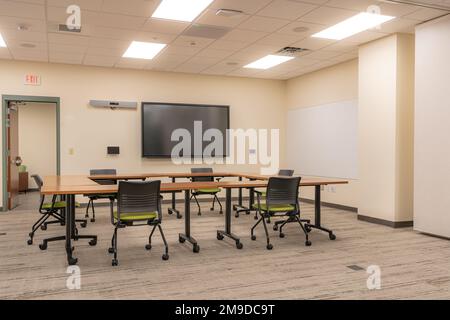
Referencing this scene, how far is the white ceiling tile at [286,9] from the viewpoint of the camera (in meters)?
4.77

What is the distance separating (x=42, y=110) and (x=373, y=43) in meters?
9.54

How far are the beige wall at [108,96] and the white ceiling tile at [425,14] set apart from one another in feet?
15.6

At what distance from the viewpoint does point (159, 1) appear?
4.74 meters

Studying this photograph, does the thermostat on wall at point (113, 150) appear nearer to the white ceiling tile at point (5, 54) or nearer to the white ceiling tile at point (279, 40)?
the white ceiling tile at point (5, 54)

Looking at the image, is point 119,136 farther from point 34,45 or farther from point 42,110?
point 42,110

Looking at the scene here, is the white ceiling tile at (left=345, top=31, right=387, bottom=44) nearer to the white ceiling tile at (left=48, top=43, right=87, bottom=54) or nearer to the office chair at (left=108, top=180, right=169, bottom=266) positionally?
the office chair at (left=108, top=180, right=169, bottom=266)

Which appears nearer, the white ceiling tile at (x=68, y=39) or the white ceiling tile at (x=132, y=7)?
the white ceiling tile at (x=132, y=7)

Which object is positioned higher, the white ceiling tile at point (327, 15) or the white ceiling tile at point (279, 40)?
the white ceiling tile at point (279, 40)

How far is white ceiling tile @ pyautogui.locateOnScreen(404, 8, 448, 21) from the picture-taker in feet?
16.6

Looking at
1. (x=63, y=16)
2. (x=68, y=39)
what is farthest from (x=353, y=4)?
(x=68, y=39)

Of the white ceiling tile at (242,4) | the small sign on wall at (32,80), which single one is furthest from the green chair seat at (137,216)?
the small sign on wall at (32,80)

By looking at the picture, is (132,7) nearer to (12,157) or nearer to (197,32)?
(197,32)
